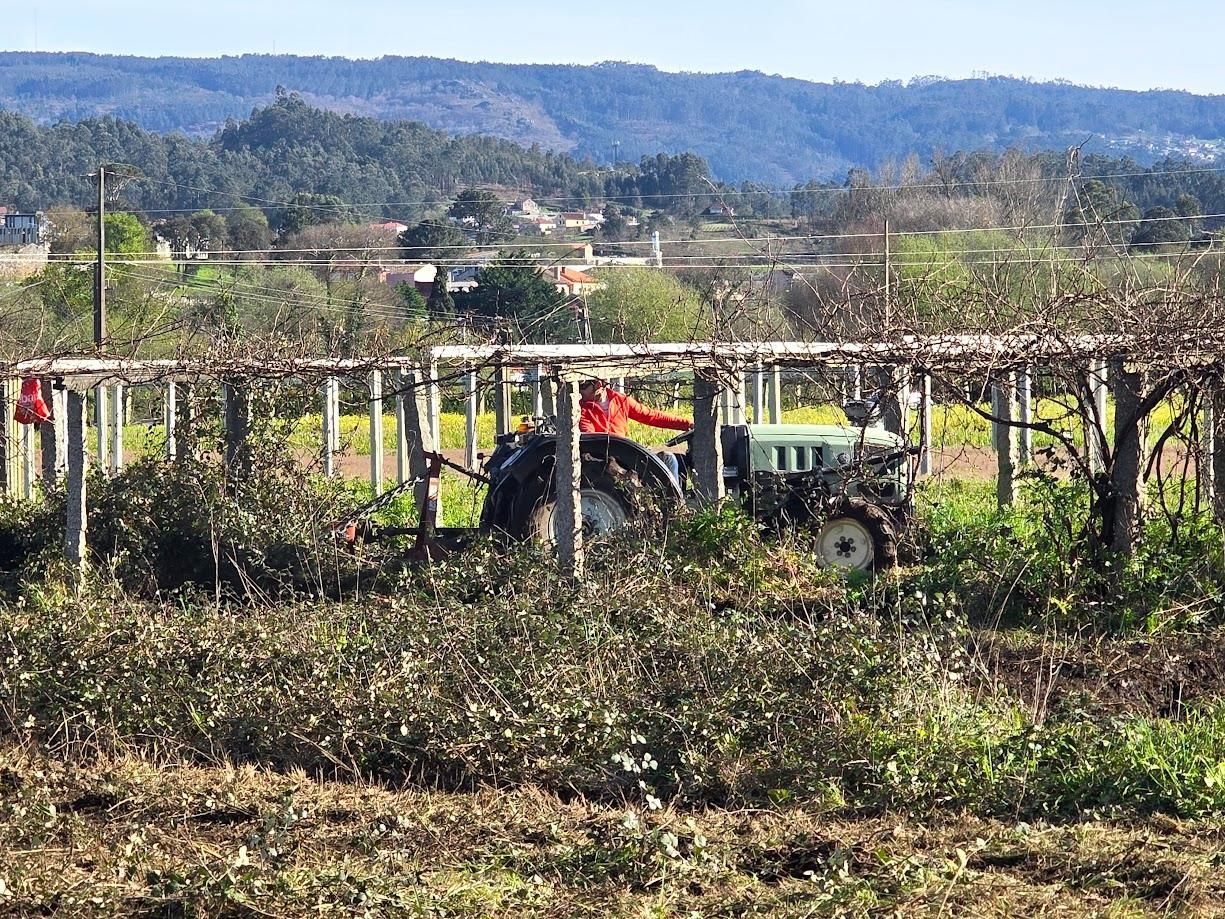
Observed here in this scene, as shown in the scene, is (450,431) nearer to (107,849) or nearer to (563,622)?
(563,622)

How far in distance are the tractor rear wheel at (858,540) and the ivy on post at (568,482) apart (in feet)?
6.79

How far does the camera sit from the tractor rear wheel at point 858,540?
36.4ft

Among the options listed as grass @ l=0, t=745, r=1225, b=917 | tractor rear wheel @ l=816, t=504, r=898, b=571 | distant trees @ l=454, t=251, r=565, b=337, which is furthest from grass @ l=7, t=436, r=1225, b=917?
distant trees @ l=454, t=251, r=565, b=337

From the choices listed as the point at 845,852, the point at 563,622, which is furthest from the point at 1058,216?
the point at 845,852

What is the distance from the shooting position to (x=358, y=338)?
42.7 ft

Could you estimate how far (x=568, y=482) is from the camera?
32.5ft

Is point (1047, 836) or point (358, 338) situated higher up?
point (358, 338)

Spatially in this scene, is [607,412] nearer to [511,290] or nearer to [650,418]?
[650,418]

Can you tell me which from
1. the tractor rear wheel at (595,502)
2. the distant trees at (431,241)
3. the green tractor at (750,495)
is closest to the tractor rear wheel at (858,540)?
the green tractor at (750,495)

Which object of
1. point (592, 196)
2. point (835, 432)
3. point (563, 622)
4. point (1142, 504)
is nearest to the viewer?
point (563, 622)

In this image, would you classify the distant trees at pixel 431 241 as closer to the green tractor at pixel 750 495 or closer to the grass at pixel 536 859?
the green tractor at pixel 750 495

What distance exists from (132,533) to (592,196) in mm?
126619

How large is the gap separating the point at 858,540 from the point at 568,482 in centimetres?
254

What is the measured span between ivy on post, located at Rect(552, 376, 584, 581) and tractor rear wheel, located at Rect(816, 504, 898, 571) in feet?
6.79
